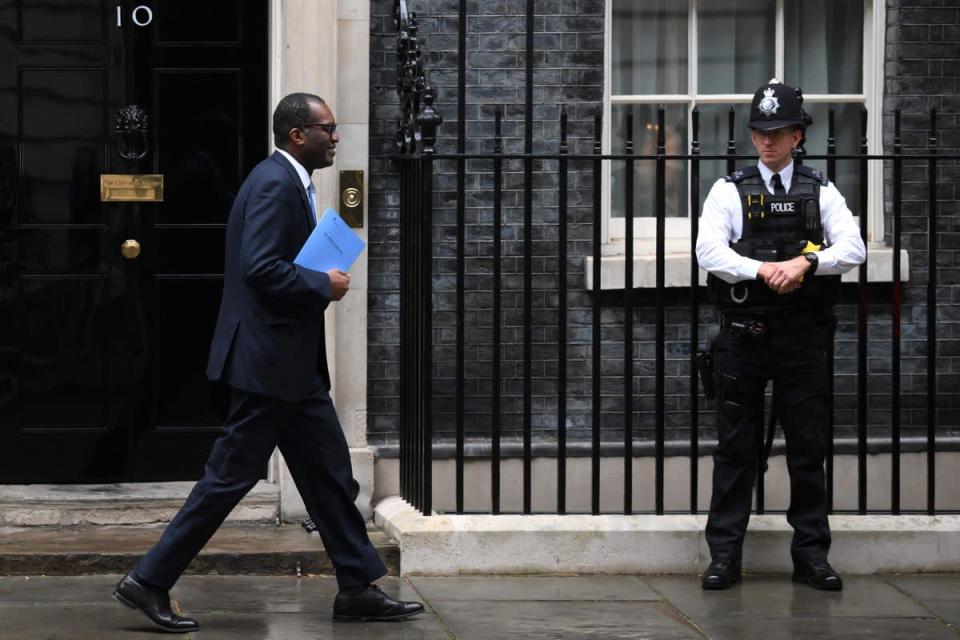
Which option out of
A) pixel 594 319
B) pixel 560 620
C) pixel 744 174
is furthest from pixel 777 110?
pixel 560 620

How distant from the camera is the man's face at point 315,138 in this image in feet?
20.6

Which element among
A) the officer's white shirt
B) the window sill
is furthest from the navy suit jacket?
the window sill

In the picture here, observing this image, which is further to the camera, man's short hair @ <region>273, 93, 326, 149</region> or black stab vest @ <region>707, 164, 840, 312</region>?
black stab vest @ <region>707, 164, 840, 312</region>

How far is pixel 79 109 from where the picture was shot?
7910 mm

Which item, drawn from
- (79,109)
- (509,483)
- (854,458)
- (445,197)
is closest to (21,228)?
(79,109)

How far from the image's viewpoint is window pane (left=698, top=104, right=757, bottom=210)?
27.6ft

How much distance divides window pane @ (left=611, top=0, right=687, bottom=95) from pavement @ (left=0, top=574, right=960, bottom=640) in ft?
7.86

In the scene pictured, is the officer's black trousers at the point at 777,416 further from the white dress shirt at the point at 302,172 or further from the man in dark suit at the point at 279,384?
the white dress shirt at the point at 302,172

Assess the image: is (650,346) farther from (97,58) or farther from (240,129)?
(97,58)

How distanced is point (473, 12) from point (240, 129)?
3.78 feet

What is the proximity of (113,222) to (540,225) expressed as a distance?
1.88 m

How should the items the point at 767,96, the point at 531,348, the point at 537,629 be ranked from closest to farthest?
1. the point at 537,629
2. the point at 767,96
3. the point at 531,348

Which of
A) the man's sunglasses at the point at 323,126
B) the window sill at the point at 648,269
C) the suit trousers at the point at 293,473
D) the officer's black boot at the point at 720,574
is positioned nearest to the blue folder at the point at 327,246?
the man's sunglasses at the point at 323,126

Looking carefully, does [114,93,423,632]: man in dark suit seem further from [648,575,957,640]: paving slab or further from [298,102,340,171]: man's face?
[648,575,957,640]: paving slab
